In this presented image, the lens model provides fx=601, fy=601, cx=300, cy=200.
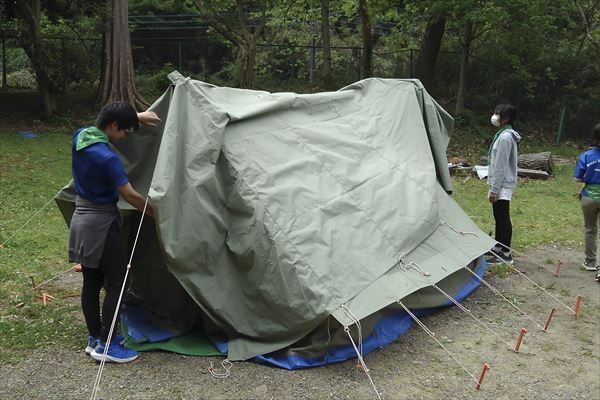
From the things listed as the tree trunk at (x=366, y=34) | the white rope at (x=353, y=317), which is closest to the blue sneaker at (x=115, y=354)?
the white rope at (x=353, y=317)

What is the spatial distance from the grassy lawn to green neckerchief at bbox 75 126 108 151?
1.53m

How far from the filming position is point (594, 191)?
6.14 meters

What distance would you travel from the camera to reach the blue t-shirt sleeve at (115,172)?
148 inches

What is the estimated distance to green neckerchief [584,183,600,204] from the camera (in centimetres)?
611

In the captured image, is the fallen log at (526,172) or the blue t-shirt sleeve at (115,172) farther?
the fallen log at (526,172)

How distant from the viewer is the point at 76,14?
14125mm

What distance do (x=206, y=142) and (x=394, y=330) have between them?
2.03 m

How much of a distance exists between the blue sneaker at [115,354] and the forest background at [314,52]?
33.2ft

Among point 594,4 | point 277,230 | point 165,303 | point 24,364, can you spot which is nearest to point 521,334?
point 277,230

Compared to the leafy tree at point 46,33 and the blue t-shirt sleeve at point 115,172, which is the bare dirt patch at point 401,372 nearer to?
the blue t-shirt sleeve at point 115,172

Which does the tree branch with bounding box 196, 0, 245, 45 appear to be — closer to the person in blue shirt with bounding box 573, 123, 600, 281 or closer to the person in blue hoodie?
the person in blue hoodie

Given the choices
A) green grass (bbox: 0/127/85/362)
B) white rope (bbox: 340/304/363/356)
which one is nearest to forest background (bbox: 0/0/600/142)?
green grass (bbox: 0/127/85/362)

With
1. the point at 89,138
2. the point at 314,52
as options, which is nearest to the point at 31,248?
the point at 89,138

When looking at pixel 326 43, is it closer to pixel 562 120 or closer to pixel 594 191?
pixel 562 120
